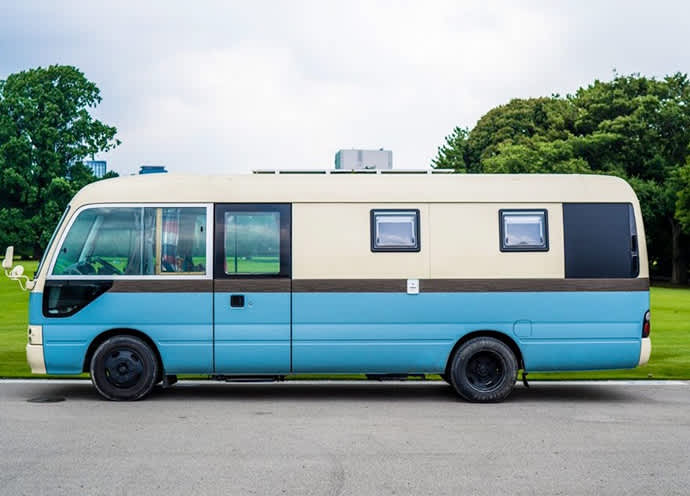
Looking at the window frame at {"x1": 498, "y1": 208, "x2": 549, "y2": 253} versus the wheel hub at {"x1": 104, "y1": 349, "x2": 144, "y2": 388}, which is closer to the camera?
the wheel hub at {"x1": 104, "y1": 349, "x2": 144, "y2": 388}

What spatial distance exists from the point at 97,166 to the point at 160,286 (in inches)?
1935

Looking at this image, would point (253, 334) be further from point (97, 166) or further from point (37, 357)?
point (97, 166)

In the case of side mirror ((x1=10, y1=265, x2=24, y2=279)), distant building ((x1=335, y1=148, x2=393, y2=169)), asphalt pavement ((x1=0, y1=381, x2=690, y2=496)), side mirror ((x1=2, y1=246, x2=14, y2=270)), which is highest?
distant building ((x1=335, y1=148, x2=393, y2=169))

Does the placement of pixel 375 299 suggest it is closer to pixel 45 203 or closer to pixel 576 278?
pixel 576 278

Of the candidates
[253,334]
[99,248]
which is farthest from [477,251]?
[99,248]

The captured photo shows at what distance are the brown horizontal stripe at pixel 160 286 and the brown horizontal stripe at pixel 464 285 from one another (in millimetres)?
1130

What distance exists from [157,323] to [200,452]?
305 centimetres

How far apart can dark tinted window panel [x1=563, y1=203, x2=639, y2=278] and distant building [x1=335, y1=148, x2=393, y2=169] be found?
3.09 meters

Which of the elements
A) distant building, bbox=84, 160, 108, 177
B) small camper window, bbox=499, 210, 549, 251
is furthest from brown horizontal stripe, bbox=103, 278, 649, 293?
distant building, bbox=84, 160, 108, 177

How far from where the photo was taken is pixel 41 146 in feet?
172

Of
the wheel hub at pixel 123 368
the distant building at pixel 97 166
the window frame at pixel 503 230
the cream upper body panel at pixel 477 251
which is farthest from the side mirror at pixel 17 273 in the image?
the distant building at pixel 97 166

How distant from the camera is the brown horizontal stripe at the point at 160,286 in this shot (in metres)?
10.5

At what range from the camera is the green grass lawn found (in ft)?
44.0

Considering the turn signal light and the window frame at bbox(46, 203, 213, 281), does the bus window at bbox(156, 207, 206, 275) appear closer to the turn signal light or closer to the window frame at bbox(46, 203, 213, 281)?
the window frame at bbox(46, 203, 213, 281)
